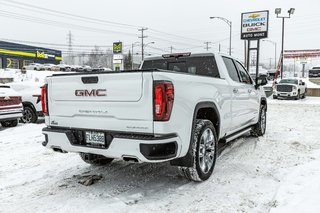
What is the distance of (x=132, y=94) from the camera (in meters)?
3.42

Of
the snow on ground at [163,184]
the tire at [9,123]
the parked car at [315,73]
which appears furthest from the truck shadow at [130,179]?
the parked car at [315,73]

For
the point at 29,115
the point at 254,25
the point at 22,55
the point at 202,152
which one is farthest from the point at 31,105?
the point at 22,55

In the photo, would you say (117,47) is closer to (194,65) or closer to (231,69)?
(231,69)

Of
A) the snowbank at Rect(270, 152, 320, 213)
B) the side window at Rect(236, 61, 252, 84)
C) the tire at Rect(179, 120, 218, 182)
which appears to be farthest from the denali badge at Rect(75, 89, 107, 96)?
the side window at Rect(236, 61, 252, 84)

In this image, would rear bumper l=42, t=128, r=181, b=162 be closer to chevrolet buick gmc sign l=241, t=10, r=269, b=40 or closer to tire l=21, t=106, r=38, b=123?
tire l=21, t=106, r=38, b=123

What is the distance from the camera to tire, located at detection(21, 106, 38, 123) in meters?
10.4

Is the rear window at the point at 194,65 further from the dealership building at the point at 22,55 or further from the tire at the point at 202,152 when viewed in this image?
the dealership building at the point at 22,55

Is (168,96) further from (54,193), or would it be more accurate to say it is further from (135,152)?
(54,193)

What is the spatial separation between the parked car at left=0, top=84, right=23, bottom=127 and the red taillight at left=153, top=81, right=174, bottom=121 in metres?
7.16

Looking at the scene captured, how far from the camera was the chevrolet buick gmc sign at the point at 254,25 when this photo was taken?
2523 centimetres

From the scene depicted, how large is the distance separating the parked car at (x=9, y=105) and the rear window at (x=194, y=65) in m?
5.66

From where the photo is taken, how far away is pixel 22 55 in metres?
50.2

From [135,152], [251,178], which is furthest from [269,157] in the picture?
[135,152]

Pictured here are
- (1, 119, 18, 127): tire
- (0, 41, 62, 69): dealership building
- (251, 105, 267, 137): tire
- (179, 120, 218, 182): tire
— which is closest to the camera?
(179, 120, 218, 182): tire
